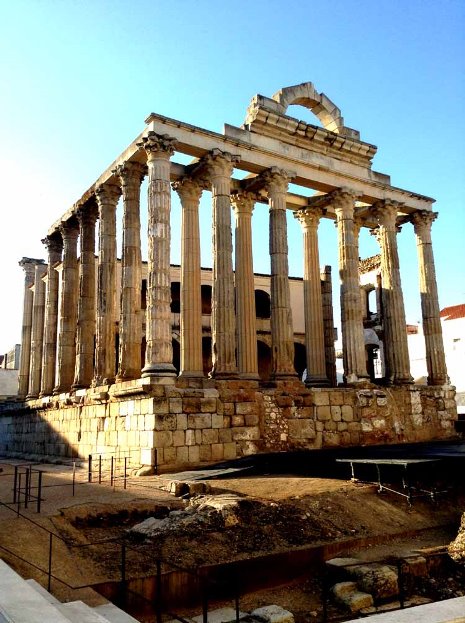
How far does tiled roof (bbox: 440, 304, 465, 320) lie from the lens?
3609 centimetres

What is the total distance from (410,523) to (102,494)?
609 cm

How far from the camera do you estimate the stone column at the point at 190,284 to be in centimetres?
1692

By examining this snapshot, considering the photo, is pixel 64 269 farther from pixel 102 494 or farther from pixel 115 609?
pixel 115 609

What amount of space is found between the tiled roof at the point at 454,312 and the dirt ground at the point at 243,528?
2553cm

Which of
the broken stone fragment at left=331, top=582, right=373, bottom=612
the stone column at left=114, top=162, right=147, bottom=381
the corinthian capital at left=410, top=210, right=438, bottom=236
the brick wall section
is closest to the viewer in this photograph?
the broken stone fragment at left=331, top=582, right=373, bottom=612

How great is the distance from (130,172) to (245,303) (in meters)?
5.69

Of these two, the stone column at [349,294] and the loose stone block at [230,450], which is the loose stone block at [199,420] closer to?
the loose stone block at [230,450]

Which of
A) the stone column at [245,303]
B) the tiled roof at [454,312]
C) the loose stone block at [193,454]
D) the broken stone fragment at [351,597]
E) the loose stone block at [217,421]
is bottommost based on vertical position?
the broken stone fragment at [351,597]

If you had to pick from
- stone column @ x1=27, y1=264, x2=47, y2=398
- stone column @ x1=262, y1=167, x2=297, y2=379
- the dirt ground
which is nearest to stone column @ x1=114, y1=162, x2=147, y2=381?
stone column @ x1=262, y1=167, x2=297, y2=379

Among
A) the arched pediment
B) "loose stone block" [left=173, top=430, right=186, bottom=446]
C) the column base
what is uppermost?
the arched pediment

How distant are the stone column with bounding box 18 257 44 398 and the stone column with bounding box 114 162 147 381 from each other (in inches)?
441

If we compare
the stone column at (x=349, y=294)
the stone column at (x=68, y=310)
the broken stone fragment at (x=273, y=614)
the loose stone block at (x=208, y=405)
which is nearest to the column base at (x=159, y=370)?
the loose stone block at (x=208, y=405)

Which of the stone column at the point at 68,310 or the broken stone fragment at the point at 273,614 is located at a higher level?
the stone column at the point at 68,310

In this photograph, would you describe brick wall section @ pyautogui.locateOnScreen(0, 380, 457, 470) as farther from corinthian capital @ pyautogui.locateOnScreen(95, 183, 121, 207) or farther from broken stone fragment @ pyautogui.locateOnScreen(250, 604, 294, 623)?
broken stone fragment @ pyautogui.locateOnScreen(250, 604, 294, 623)
